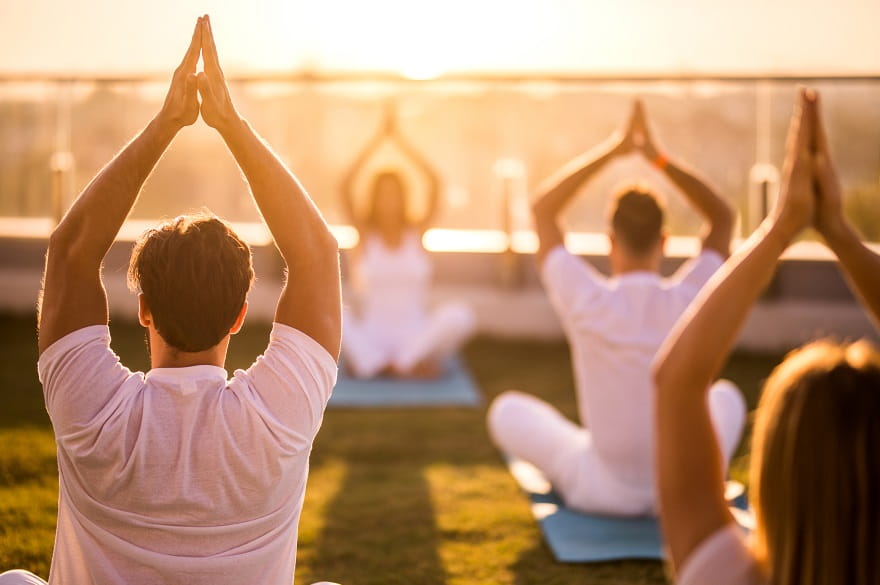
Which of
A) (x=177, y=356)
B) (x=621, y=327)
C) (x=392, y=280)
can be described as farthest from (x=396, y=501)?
(x=392, y=280)

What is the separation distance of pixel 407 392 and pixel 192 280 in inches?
145

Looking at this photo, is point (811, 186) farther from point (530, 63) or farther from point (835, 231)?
point (530, 63)

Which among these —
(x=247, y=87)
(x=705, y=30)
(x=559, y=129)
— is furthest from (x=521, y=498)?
(x=705, y=30)

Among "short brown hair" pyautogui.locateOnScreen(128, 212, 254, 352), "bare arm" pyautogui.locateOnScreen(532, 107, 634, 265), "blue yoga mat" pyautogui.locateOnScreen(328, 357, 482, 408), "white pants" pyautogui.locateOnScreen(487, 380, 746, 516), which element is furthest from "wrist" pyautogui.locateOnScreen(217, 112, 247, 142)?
"blue yoga mat" pyautogui.locateOnScreen(328, 357, 482, 408)

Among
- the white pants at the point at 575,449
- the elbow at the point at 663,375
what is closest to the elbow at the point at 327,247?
the elbow at the point at 663,375

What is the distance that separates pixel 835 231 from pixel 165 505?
0.98 m

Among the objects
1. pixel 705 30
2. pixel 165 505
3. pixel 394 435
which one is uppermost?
pixel 705 30

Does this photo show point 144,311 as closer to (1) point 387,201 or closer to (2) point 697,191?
(2) point 697,191

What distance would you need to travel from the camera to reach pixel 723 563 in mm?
1112

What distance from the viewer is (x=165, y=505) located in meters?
1.38

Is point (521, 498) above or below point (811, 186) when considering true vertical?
below

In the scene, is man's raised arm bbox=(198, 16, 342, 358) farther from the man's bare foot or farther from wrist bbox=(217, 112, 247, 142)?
the man's bare foot

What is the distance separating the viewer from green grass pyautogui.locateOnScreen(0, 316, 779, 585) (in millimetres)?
2697

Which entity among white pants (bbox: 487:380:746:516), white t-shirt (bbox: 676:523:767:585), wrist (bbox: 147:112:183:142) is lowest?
white pants (bbox: 487:380:746:516)
